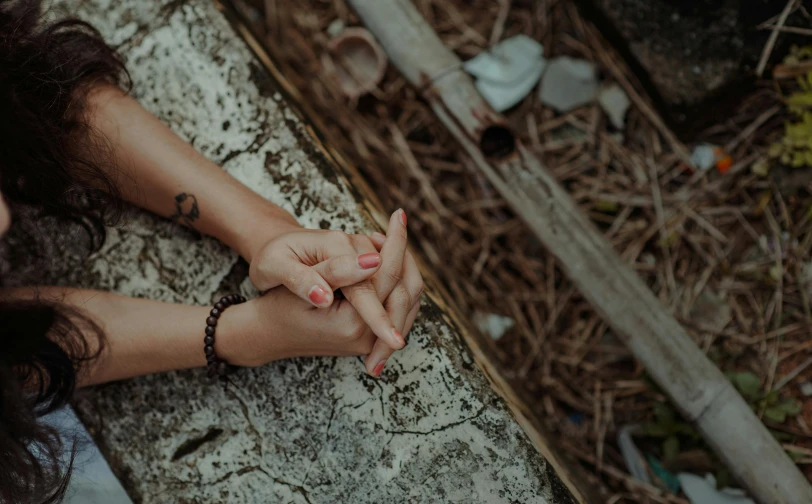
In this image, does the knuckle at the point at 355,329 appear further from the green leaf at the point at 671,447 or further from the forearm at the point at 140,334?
the green leaf at the point at 671,447

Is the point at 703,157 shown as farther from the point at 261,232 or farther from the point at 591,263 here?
the point at 261,232

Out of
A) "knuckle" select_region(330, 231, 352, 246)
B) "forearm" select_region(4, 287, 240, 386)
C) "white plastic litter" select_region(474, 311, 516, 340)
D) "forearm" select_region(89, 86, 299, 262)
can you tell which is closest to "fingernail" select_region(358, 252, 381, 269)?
"knuckle" select_region(330, 231, 352, 246)

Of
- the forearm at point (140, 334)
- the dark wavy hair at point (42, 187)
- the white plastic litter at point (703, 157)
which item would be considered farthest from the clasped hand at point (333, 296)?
the white plastic litter at point (703, 157)

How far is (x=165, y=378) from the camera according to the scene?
1.73 m

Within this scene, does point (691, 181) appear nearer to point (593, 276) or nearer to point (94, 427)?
point (593, 276)

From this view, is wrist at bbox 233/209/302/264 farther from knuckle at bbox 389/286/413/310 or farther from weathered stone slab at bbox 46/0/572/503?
knuckle at bbox 389/286/413/310

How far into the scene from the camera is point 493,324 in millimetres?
2260

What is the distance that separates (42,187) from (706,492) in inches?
89.0

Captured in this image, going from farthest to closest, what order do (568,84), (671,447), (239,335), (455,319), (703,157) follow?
(568,84) < (703,157) < (671,447) < (455,319) < (239,335)

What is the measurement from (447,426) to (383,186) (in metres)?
1.06

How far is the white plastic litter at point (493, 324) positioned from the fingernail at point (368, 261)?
1.06 meters

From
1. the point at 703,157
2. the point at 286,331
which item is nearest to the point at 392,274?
the point at 286,331

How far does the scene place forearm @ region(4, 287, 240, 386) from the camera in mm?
1568

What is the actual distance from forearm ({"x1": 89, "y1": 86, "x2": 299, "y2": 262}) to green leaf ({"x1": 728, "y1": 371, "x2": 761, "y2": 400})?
1.57 metres
